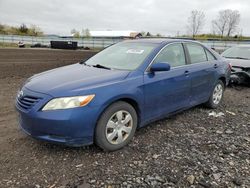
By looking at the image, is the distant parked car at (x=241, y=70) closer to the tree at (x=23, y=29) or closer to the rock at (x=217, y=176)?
the rock at (x=217, y=176)

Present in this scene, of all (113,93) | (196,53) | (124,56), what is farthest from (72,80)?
(196,53)

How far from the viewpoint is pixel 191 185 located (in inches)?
117

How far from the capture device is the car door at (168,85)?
158 inches

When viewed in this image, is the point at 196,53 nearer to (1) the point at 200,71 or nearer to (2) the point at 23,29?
(1) the point at 200,71

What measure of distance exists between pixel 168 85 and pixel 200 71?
122 cm

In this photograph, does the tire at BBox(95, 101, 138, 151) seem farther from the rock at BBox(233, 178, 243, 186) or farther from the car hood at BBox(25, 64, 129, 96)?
the rock at BBox(233, 178, 243, 186)

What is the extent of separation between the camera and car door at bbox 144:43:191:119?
401cm

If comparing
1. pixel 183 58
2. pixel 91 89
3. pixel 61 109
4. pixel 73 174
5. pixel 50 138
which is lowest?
pixel 73 174

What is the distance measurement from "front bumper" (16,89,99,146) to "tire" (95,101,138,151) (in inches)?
5.5

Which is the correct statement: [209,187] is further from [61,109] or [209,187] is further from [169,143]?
[61,109]

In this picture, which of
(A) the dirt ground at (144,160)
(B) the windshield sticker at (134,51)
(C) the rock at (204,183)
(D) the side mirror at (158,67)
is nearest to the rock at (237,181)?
(A) the dirt ground at (144,160)

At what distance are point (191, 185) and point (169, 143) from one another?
1.09m

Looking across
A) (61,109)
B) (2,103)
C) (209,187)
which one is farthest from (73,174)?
(2,103)

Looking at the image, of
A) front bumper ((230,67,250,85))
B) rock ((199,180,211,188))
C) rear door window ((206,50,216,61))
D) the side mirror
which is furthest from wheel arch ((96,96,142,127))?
front bumper ((230,67,250,85))
